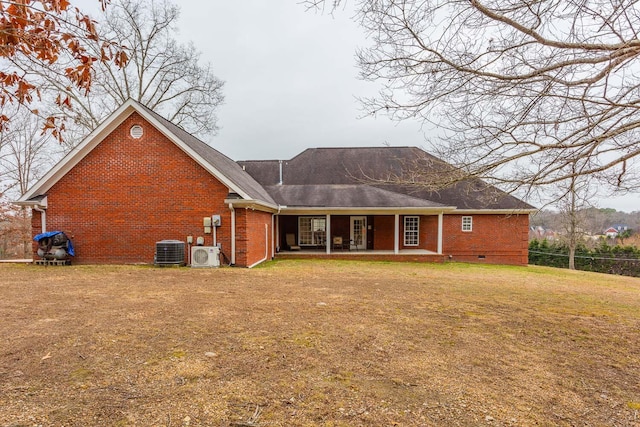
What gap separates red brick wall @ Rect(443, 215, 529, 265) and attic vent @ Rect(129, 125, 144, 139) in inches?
583

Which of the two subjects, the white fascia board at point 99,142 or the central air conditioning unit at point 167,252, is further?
the white fascia board at point 99,142

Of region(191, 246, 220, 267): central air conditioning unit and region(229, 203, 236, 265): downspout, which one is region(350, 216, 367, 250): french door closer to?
region(229, 203, 236, 265): downspout

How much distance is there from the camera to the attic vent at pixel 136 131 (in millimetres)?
12117


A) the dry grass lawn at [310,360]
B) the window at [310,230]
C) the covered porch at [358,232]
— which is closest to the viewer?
the dry grass lawn at [310,360]

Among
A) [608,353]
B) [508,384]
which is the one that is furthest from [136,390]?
[608,353]

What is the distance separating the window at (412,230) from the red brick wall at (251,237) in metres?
7.95

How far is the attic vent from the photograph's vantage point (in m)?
12.1

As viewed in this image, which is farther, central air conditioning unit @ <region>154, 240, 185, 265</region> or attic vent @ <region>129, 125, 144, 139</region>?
attic vent @ <region>129, 125, 144, 139</region>

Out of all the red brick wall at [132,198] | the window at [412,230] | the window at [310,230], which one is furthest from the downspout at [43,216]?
the window at [412,230]

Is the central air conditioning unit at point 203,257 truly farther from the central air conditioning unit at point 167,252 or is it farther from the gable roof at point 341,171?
the gable roof at point 341,171

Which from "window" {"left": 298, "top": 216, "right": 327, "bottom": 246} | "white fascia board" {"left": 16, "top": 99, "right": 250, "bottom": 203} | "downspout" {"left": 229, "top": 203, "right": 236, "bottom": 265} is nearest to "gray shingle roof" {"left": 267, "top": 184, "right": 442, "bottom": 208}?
"window" {"left": 298, "top": 216, "right": 327, "bottom": 246}

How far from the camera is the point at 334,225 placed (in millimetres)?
19125

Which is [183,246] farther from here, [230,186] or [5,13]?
[5,13]

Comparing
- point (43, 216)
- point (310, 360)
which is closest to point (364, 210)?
point (43, 216)
